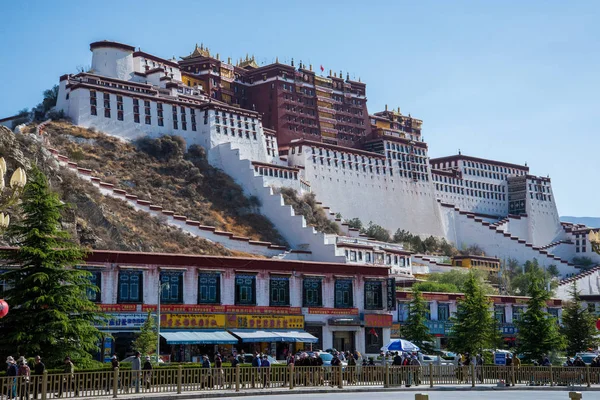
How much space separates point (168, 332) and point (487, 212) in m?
84.1

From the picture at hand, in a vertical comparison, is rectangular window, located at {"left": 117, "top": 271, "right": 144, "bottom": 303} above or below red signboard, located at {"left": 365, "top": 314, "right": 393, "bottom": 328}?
above

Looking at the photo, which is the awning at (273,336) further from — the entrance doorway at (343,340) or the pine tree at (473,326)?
the pine tree at (473,326)

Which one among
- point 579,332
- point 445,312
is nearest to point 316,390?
point 579,332

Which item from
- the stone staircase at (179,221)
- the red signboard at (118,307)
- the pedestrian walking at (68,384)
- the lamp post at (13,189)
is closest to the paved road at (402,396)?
the pedestrian walking at (68,384)

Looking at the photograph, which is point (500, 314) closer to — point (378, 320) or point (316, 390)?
point (378, 320)

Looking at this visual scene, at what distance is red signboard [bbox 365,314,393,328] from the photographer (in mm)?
47469

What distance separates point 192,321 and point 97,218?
24659 mm

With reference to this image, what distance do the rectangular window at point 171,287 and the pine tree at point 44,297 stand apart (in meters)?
10.6

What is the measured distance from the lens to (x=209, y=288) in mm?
43500

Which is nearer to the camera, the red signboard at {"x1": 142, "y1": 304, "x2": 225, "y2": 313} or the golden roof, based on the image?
the red signboard at {"x1": 142, "y1": 304, "x2": 225, "y2": 313}

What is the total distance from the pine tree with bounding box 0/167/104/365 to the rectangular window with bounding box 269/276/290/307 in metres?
14.9

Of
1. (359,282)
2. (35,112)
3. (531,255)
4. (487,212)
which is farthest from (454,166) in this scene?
(359,282)

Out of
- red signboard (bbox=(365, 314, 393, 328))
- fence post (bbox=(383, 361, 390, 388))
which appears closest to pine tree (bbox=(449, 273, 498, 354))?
red signboard (bbox=(365, 314, 393, 328))

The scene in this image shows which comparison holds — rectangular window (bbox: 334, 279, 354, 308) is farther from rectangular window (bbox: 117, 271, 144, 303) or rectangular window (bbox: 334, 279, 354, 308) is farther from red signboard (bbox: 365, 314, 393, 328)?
rectangular window (bbox: 117, 271, 144, 303)
